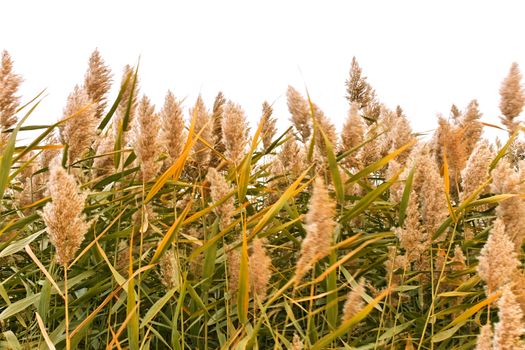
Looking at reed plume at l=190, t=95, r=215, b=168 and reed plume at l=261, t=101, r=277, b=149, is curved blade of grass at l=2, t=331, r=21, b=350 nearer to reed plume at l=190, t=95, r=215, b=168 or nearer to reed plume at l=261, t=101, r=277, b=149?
reed plume at l=190, t=95, r=215, b=168

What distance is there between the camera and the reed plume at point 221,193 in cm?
176

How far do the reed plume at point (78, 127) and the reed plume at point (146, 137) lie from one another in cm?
19

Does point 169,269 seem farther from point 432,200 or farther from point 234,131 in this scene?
point 432,200

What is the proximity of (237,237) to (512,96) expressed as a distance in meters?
1.38

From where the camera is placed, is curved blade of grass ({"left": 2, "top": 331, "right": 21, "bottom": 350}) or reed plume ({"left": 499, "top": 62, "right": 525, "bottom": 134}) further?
reed plume ({"left": 499, "top": 62, "right": 525, "bottom": 134})

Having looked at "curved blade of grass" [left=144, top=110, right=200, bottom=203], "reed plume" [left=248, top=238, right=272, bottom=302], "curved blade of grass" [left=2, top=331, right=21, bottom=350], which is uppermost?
"curved blade of grass" [left=144, top=110, right=200, bottom=203]

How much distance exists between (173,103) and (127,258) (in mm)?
524

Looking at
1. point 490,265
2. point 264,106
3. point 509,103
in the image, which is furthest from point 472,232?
point 264,106

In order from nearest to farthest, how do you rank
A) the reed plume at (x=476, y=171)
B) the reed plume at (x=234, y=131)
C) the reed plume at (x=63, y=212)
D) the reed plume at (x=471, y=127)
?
1. the reed plume at (x=63, y=212)
2. the reed plume at (x=476, y=171)
3. the reed plume at (x=234, y=131)
4. the reed plume at (x=471, y=127)

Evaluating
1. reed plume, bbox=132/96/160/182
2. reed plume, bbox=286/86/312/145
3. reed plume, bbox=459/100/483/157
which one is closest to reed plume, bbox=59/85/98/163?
reed plume, bbox=132/96/160/182

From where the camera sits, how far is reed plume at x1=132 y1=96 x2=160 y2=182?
1927 millimetres

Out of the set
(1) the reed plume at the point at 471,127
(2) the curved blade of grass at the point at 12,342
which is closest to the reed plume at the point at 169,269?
(2) the curved blade of grass at the point at 12,342

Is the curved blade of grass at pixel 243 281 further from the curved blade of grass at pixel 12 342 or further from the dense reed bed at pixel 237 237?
the curved blade of grass at pixel 12 342

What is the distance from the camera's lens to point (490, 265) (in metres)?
1.54
